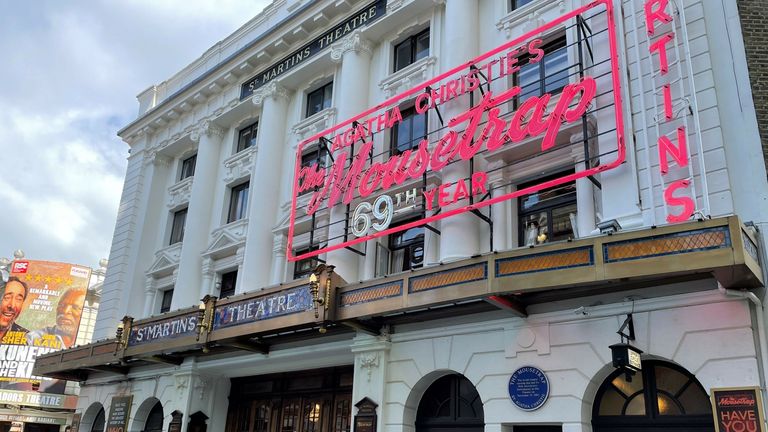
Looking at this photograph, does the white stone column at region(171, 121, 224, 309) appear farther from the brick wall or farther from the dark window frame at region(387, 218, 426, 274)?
the brick wall

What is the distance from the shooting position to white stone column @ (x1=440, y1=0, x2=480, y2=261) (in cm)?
1411

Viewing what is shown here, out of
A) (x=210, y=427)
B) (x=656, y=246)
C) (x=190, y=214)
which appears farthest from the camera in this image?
(x=190, y=214)

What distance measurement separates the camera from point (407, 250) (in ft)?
52.7

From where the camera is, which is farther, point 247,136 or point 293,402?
point 247,136

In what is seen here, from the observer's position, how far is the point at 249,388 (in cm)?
1966

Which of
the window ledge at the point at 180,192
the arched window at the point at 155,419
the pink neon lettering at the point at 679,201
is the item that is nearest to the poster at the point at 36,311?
the window ledge at the point at 180,192

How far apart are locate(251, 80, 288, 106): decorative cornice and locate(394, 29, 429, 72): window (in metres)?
4.70

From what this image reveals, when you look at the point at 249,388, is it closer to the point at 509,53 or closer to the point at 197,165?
the point at 197,165

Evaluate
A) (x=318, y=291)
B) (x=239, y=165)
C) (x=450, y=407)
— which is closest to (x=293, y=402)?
(x=318, y=291)

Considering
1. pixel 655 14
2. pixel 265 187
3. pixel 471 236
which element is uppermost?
pixel 655 14

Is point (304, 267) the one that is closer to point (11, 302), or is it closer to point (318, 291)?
point (318, 291)

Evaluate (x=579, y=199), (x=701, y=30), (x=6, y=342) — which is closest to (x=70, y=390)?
(x=6, y=342)

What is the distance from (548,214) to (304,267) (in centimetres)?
813

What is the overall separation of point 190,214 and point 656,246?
17356 millimetres
